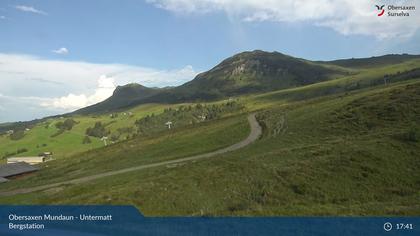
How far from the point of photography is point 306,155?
41.9 meters

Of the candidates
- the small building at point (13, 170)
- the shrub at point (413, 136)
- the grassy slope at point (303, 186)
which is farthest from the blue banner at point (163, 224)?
the small building at point (13, 170)

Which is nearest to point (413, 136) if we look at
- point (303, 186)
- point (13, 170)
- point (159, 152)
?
point (303, 186)

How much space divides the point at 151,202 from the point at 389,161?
20872 millimetres

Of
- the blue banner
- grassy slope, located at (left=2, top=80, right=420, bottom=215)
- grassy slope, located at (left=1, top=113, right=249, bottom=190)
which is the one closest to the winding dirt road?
grassy slope, located at (left=1, top=113, right=249, bottom=190)

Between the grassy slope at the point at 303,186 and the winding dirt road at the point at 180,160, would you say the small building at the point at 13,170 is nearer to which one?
the winding dirt road at the point at 180,160

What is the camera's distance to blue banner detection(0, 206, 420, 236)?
1719 cm

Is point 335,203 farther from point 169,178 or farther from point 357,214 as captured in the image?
point 169,178

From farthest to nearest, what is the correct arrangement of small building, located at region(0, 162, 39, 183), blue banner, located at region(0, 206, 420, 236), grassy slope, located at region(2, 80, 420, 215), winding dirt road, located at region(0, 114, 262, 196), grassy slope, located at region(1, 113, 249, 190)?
1. small building, located at region(0, 162, 39, 183)
2. grassy slope, located at region(1, 113, 249, 190)
3. winding dirt road, located at region(0, 114, 262, 196)
4. grassy slope, located at region(2, 80, 420, 215)
5. blue banner, located at region(0, 206, 420, 236)

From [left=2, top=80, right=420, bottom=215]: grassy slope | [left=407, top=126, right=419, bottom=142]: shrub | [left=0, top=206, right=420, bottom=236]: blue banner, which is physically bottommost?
[left=2, top=80, right=420, bottom=215]: grassy slope

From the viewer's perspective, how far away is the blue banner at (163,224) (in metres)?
17.2

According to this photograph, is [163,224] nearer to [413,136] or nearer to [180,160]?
[413,136]

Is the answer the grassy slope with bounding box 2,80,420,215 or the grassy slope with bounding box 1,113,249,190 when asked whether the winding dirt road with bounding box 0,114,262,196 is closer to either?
the grassy slope with bounding box 1,113,249,190

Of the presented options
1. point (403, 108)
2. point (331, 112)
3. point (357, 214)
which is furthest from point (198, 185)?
point (331, 112)

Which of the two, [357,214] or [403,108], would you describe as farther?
[403,108]
